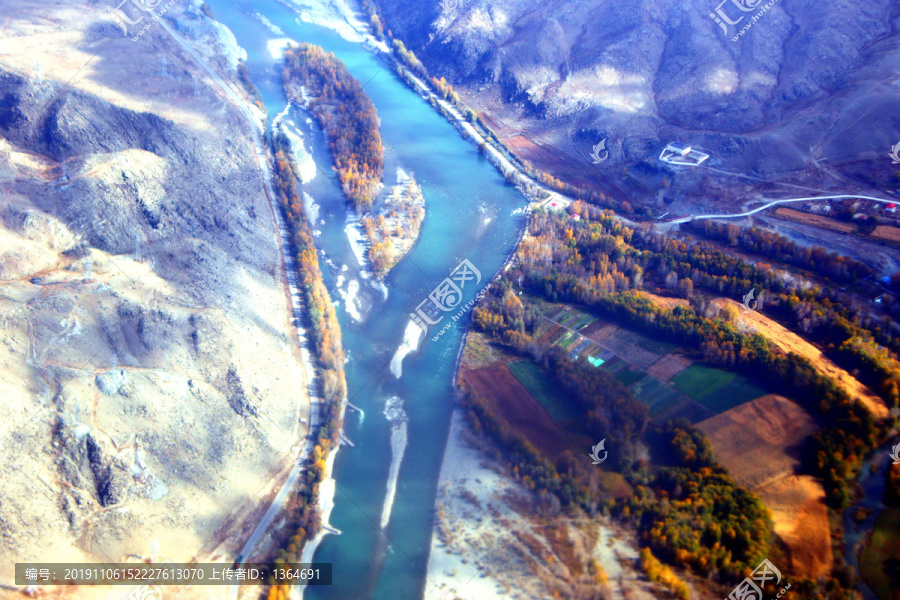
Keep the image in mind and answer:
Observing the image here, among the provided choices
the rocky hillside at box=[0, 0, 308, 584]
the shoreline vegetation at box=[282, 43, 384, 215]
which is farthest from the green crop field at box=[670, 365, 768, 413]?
the shoreline vegetation at box=[282, 43, 384, 215]

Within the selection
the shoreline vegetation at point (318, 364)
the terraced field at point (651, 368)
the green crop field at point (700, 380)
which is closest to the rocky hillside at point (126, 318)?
the shoreline vegetation at point (318, 364)

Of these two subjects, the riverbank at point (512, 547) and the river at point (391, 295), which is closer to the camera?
the riverbank at point (512, 547)

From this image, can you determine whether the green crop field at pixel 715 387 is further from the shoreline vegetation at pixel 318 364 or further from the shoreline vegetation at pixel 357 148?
the shoreline vegetation at pixel 357 148

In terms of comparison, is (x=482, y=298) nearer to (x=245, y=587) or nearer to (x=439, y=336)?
(x=439, y=336)

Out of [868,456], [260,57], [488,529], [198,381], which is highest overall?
[260,57]

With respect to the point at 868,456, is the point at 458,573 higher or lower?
lower

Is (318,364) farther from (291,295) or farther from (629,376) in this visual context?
(629,376)

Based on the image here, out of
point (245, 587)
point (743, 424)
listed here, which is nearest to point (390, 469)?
point (245, 587)
